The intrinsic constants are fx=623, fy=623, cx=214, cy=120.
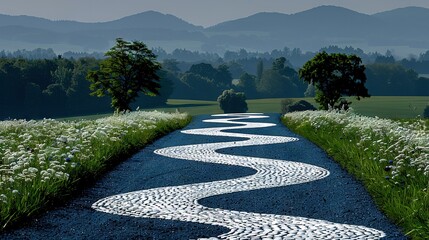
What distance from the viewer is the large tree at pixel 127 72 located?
148ft

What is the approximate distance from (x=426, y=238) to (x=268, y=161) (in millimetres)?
8829

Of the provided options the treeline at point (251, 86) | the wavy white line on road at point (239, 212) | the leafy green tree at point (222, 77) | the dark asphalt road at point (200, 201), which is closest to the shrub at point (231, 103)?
the treeline at point (251, 86)

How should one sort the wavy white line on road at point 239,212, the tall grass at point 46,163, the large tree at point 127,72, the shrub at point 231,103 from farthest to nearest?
the shrub at point 231,103, the large tree at point 127,72, the tall grass at point 46,163, the wavy white line on road at point 239,212

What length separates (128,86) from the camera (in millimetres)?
49750

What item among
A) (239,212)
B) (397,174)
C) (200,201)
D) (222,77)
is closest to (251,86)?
(222,77)

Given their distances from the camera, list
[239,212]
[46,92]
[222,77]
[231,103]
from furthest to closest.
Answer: [222,77], [231,103], [46,92], [239,212]

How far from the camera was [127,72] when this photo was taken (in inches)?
1815

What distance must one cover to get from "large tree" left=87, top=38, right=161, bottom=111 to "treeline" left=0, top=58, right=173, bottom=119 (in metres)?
64.3

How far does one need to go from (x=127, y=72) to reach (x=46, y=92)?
74071 millimetres

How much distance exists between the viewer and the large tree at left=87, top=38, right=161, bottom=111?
45000 mm

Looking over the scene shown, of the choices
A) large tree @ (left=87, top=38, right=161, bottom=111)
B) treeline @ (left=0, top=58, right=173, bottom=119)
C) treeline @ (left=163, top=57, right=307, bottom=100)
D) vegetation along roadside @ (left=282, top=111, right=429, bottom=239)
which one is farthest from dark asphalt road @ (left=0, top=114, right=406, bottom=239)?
treeline @ (left=163, top=57, right=307, bottom=100)

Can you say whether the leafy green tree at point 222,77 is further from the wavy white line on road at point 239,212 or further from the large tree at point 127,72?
the wavy white line on road at point 239,212

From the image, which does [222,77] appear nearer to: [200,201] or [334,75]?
[334,75]

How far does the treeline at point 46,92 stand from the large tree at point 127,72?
211 feet
